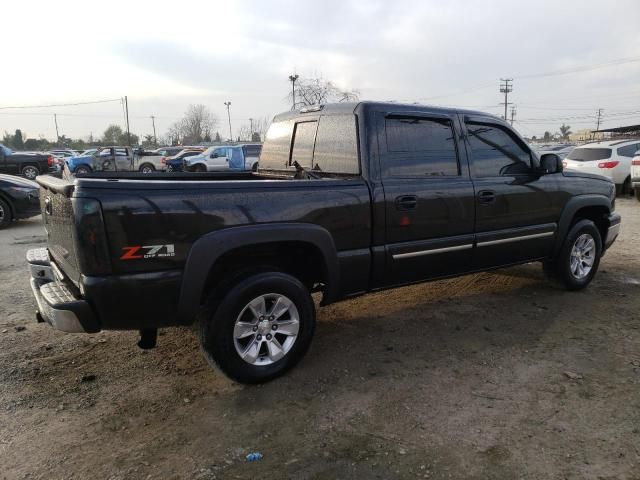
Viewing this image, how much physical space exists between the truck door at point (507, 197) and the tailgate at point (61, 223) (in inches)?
122

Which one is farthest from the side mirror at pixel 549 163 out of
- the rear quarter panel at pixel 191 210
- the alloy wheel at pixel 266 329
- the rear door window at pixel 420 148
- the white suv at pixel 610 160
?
the white suv at pixel 610 160

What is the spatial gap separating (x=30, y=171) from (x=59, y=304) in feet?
66.3

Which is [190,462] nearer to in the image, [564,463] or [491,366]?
[564,463]

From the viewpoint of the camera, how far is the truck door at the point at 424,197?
12.6 feet

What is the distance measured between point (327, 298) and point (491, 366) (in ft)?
4.21

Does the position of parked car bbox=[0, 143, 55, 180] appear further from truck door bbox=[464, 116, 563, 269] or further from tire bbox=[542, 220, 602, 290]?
tire bbox=[542, 220, 602, 290]

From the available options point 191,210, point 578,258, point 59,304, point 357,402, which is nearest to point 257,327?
point 357,402

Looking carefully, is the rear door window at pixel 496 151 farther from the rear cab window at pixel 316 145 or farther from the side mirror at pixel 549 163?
the rear cab window at pixel 316 145

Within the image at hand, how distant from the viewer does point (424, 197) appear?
394cm

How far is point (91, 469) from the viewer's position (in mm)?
2553

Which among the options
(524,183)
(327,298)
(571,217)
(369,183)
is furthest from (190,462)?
(571,217)

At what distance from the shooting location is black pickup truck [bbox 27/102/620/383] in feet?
9.40

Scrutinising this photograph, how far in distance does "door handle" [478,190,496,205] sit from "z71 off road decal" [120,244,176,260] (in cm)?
264

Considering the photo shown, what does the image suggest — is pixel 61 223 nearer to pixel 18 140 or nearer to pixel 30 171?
pixel 30 171
